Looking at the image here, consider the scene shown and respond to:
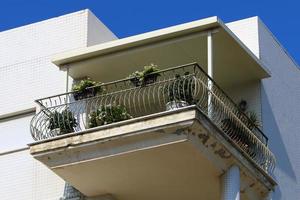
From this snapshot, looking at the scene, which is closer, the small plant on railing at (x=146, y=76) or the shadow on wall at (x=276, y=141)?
the small plant on railing at (x=146, y=76)

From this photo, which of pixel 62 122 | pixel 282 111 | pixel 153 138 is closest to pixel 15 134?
pixel 62 122

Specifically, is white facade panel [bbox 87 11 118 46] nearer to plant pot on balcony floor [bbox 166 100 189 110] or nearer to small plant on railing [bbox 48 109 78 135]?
small plant on railing [bbox 48 109 78 135]

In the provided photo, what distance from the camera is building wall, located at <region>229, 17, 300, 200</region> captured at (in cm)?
2442

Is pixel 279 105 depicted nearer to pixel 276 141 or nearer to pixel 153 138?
pixel 276 141

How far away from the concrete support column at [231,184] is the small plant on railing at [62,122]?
3.47 meters

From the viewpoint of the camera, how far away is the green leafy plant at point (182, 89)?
816 inches

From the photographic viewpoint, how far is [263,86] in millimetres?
24453

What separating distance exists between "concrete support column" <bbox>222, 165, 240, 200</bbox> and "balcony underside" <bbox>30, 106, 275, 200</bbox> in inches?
5.7

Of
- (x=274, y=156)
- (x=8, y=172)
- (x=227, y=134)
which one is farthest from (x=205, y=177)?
(x=8, y=172)

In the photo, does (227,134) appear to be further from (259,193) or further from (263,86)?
(263,86)

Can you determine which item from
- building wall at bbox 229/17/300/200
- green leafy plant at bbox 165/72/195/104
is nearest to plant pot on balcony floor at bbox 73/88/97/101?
green leafy plant at bbox 165/72/195/104

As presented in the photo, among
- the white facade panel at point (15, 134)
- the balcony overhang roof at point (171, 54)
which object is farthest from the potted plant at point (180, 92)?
the white facade panel at point (15, 134)

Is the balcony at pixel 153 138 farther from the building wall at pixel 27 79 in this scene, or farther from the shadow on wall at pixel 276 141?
the building wall at pixel 27 79

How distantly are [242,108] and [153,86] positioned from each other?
3.03 m
